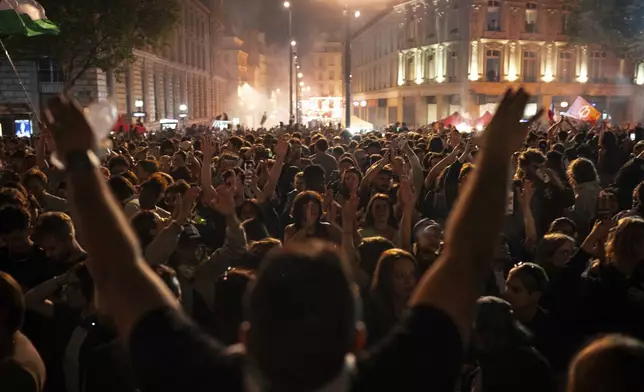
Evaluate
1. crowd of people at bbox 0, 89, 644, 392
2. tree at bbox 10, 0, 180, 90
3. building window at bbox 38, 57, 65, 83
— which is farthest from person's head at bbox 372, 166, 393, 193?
building window at bbox 38, 57, 65, 83

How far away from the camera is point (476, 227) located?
1.93 m

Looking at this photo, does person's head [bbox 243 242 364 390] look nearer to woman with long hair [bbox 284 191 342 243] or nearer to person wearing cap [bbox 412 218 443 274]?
person wearing cap [bbox 412 218 443 274]

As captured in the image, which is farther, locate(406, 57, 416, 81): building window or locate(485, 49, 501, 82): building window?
locate(406, 57, 416, 81): building window

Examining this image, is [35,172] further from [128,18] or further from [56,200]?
[128,18]

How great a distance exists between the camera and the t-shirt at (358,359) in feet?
5.86

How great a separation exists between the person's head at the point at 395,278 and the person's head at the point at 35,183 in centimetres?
457

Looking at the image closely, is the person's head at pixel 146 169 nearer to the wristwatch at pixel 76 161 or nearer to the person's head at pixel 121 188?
the person's head at pixel 121 188

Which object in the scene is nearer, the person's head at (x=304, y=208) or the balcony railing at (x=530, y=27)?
the person's head at (x=304, y=208)

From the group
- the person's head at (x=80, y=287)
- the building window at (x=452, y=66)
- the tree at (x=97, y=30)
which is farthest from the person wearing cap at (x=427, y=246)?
the building window at (x=452, y=66)

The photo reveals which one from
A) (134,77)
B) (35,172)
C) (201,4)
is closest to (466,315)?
(35,172)

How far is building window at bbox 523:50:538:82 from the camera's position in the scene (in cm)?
5281

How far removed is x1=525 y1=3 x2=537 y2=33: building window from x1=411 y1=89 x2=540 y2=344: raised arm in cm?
5457

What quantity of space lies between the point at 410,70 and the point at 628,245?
59.0 metres

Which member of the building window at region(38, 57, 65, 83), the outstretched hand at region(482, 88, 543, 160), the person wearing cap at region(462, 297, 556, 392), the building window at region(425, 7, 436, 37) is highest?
the building window at region(425, 7, 436, 37)
